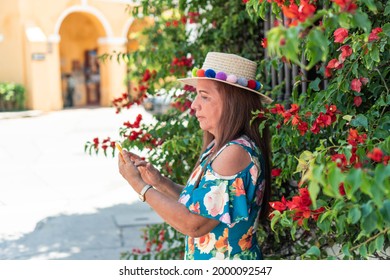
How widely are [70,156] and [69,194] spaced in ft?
11.8

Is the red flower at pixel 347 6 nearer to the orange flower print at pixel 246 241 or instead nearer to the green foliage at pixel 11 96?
the orange flower print at pixel 246 241

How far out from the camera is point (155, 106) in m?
22.9

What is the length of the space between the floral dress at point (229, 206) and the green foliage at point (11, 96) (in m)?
20.6

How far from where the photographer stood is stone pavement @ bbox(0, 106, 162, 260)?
574 cm

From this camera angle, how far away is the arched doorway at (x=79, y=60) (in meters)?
26.2

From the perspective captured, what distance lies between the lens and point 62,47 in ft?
86.7

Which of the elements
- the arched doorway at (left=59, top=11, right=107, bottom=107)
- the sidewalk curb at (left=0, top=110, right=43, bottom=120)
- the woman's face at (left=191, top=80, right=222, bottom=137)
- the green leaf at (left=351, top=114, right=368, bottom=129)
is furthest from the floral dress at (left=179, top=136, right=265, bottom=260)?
the arched doorway at (left=59, top=11, right=107, bottom=107)

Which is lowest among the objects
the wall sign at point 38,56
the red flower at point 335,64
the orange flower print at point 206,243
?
the wall sign at point 38,56

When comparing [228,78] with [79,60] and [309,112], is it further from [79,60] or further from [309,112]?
[79,60]

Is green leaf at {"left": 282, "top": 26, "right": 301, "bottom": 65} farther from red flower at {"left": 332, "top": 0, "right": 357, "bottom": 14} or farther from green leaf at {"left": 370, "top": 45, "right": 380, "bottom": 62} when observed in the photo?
green leaf at {"left": 370, "top": 45, "right": 380, "bottom": 62}

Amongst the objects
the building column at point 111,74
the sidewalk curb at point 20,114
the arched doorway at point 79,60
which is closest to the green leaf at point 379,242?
the sidewalk curb at point 20,114

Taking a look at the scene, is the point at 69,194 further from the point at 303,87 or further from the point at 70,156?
the point at 303,87

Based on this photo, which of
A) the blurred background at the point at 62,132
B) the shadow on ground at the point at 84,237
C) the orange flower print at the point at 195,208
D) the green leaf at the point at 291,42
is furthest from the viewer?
the blurred background at the point at 62,132

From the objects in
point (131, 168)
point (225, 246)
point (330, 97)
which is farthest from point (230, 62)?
point (225, 246)
